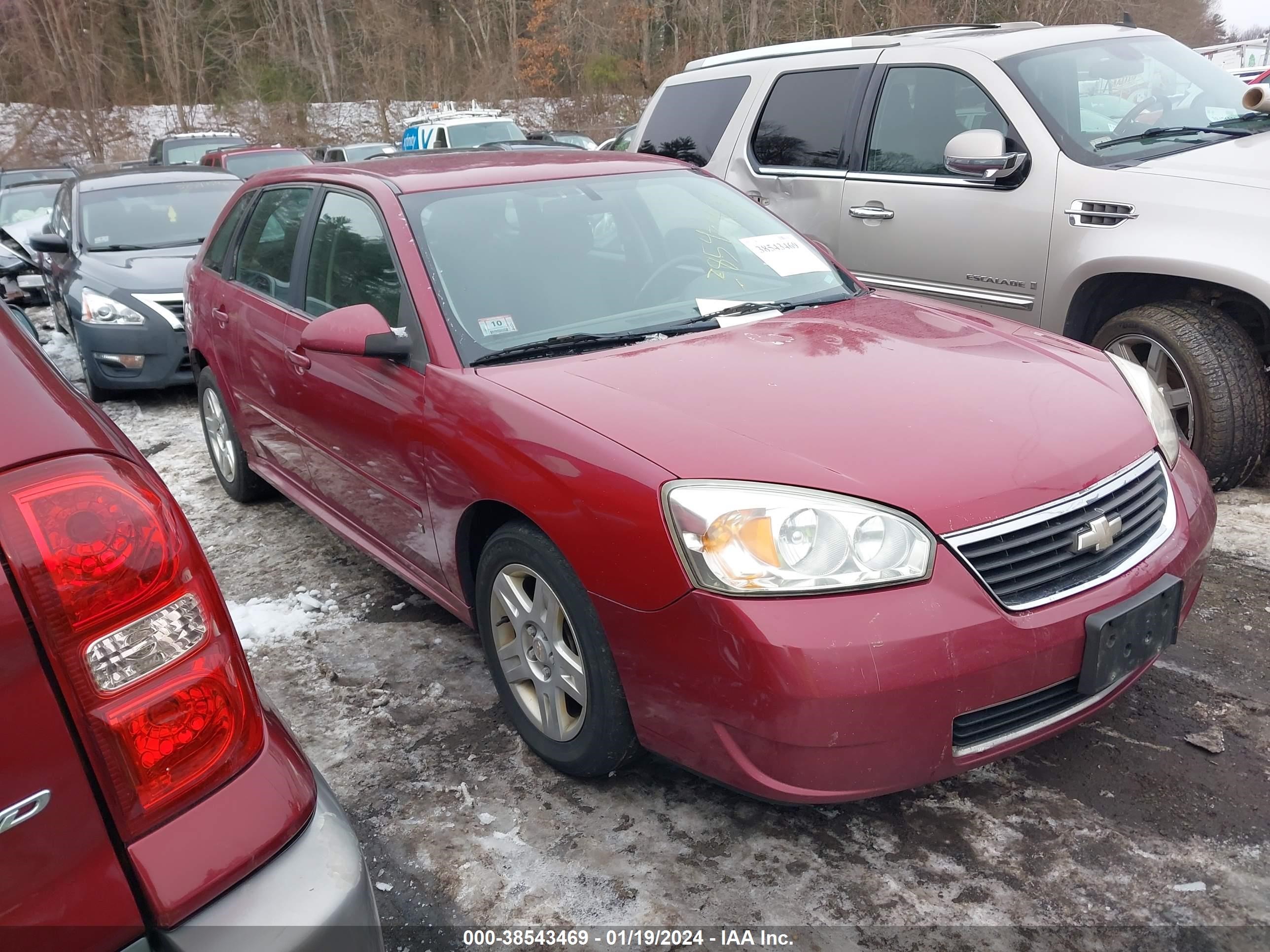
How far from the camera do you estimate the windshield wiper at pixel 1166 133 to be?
454 centimetres

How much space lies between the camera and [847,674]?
1995mm

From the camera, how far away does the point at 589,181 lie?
142 inches

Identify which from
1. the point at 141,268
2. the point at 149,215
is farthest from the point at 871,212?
the point at 149,215

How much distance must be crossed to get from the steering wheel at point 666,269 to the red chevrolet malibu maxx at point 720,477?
0.01 meters

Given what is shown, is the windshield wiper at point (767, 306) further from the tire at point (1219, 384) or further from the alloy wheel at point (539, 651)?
the tire at point (1219, 384)

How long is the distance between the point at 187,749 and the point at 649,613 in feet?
3.49

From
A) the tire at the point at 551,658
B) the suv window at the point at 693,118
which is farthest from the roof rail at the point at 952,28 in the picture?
the tire at the point at 551,658

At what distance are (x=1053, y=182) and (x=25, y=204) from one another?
1521cm

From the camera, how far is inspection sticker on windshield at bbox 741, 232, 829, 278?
11.9 feet

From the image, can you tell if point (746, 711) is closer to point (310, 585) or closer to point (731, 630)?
point (731, 630)

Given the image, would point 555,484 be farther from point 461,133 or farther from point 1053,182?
point 461,133

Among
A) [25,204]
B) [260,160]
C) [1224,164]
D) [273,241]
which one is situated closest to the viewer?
[1224,164]

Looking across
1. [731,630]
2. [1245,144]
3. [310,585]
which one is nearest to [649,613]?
[731,630]

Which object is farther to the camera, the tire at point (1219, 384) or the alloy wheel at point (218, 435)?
the alloy wheel at point (218, 435)
